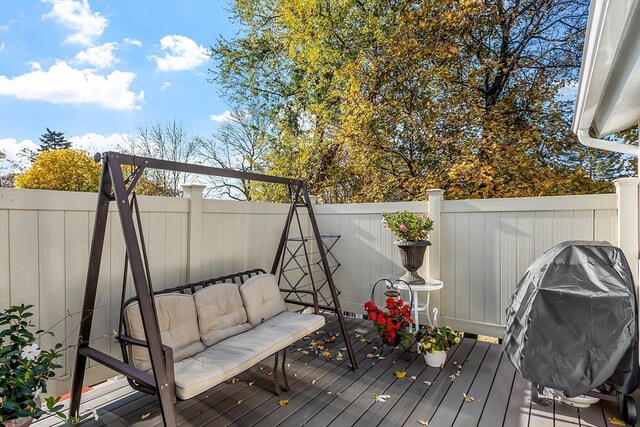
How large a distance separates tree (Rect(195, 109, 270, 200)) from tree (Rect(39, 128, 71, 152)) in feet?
12.2

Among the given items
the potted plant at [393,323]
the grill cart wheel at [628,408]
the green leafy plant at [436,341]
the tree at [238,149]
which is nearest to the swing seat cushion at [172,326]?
the potted plant at [393,323]

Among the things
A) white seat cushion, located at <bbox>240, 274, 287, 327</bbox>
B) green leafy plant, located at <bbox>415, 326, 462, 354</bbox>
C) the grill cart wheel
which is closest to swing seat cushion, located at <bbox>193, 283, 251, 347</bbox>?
white seat cushion, located at <bbox>240, 274, 287, 327</bbox>

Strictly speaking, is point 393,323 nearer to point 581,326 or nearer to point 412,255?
point 412,255

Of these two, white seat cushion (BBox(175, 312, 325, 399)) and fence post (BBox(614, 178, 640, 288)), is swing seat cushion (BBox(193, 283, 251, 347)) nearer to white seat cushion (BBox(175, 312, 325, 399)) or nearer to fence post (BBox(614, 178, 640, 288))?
white seat cushion (BBox(175, 312, 325, 399))

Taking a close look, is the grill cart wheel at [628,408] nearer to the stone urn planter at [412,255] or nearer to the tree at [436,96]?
the stone urn planter at [412,255]

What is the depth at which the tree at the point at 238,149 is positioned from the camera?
300 inches

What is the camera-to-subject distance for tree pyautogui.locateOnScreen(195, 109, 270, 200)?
7.61 meters

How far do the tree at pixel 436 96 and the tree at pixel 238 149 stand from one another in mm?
1290

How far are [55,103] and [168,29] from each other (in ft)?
10.7

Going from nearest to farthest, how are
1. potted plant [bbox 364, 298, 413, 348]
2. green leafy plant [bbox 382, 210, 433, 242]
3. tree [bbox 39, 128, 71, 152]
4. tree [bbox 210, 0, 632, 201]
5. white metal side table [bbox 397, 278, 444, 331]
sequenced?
potted plant [bbox 364, 298, 413, 348], white metal side table [bbox 397, 278, 444, 331], green leafy plant [bbox 382, 210, 433, 242], tree [bbox 210, 0, 632, 201], tree [bbox 39, 128, 71, 152]

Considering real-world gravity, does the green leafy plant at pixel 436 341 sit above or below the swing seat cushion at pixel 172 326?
below

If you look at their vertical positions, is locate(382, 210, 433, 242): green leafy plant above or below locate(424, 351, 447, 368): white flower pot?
above

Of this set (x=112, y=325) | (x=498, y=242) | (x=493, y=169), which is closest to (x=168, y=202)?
(x=112, y=325)

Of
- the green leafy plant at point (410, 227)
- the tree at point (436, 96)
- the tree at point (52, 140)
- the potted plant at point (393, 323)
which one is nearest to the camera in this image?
the potted plant at point (393, 323)
